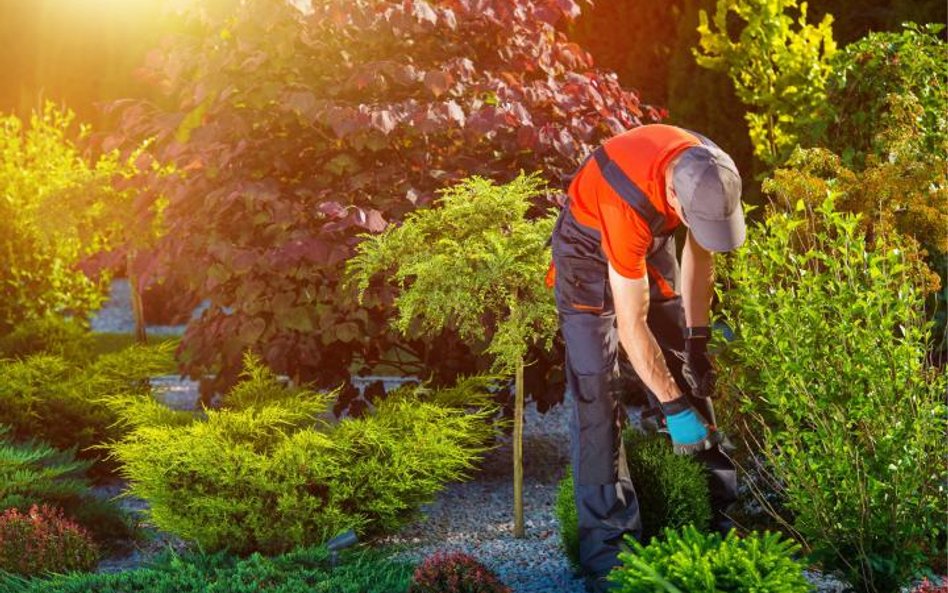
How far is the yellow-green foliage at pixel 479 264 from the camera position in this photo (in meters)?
4.85

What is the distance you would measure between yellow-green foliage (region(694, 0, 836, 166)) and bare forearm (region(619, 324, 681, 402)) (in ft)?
10.3

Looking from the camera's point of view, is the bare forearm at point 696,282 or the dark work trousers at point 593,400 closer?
the dark work trousers at point 593,400

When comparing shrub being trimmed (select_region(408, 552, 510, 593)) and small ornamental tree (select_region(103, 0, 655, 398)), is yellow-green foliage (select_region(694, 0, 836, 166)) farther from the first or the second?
shrub being trimmed (select_region(408, 552, 510, 593))

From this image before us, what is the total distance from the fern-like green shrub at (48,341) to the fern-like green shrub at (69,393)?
472 millimetres

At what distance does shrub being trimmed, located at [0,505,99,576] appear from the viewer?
4805 millimetres

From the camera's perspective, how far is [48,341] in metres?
7.32

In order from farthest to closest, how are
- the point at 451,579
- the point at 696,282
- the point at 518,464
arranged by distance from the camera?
the point at 518,464 < the point at 696,282 < the point at 451,579

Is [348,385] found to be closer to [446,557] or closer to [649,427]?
[649,427]

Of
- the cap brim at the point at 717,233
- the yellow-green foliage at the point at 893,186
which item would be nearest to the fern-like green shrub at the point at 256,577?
the cap brim at the point at 717,233

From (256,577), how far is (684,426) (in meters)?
1.52

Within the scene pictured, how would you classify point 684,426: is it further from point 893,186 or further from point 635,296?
point 893,186

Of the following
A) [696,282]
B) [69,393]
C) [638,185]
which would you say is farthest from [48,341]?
[638,185]

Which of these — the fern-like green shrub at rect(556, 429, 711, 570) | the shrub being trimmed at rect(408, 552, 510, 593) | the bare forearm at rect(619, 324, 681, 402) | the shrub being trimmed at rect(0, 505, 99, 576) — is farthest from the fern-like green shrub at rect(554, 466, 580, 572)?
the shrub being trimmed at rect(0, 505, 99, 576)

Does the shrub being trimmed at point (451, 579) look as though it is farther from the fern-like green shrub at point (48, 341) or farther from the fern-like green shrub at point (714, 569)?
the fern-like green shrub at point (48, 341)
